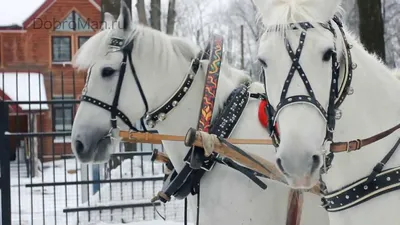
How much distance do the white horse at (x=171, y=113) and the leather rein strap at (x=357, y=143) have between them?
988 mm

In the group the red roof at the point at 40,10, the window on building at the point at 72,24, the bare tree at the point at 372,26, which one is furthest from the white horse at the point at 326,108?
the red roof at the point at 40,10

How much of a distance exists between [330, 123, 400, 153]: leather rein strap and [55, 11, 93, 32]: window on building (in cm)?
2076

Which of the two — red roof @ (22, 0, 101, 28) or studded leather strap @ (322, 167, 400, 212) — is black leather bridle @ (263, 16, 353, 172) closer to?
studded leather strap @ (322, 167, 400, 212)

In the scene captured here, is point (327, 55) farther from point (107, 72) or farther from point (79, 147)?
point (79, 147)

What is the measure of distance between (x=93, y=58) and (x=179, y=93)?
61cm

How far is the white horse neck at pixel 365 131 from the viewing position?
2.46 metres

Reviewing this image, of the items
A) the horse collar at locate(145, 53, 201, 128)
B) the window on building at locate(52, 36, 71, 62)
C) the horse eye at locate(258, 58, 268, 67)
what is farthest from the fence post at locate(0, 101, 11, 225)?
the window on building at locate(52, 36, 71, 62)

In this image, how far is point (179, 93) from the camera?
11.8 ft

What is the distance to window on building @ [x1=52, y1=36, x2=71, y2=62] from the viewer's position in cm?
2277

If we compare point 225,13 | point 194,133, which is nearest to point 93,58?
point 194,133

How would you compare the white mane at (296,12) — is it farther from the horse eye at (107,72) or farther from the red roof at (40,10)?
the red roof at (40,10)

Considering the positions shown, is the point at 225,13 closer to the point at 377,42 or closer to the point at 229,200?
the point at 377,42

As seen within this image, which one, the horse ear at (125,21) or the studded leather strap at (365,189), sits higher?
the horse ear at (125,21)

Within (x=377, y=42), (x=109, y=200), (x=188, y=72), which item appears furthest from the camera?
(x=377, y=42)
